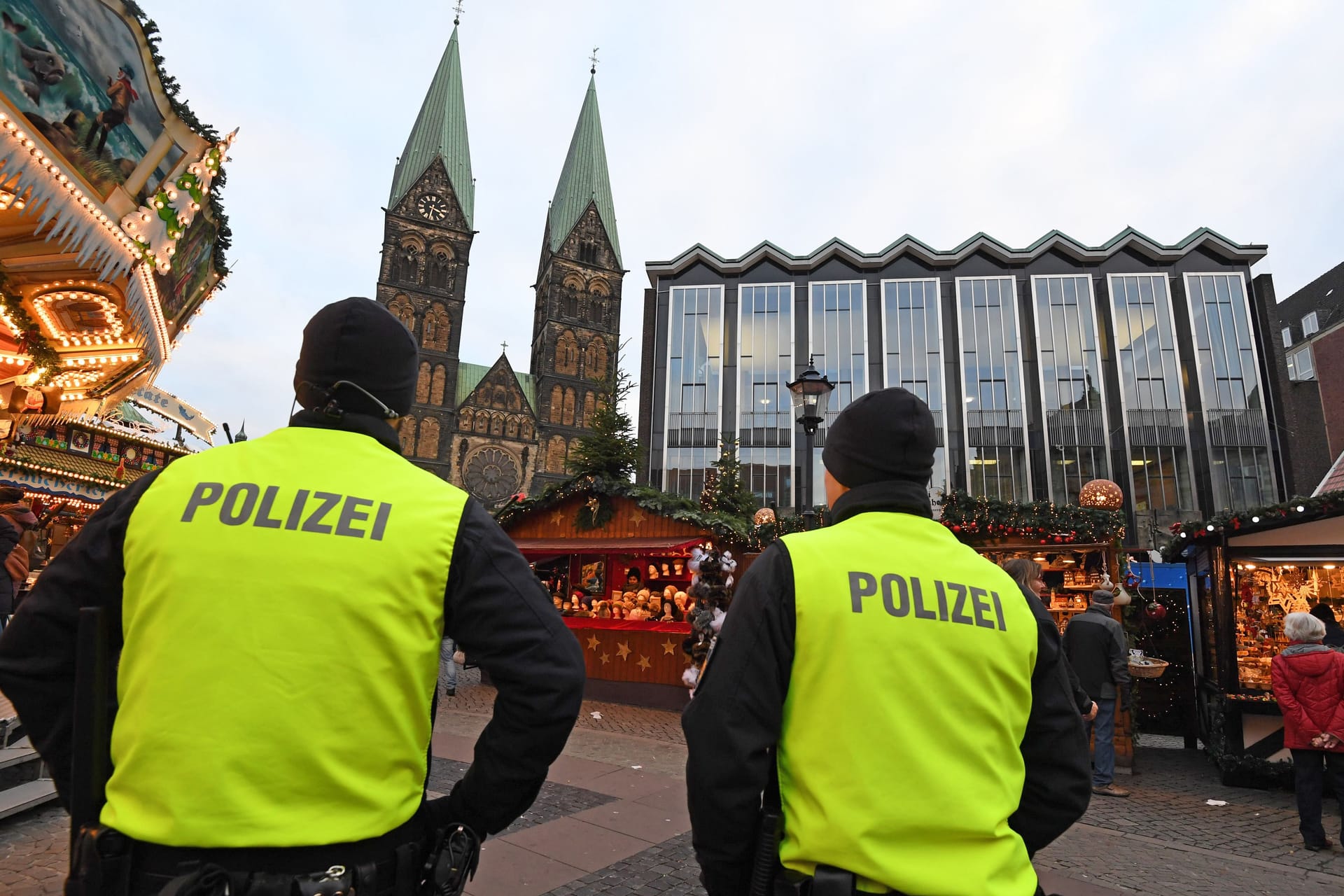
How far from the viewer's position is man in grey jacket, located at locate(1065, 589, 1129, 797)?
7.10 metres

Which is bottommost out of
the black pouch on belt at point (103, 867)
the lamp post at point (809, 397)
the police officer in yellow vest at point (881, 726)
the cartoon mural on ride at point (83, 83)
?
the black pouch on belt at point (103, 867)

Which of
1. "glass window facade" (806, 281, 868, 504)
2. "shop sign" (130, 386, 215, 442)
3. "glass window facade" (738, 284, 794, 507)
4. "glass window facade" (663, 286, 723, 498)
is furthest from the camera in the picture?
"glass window facade" (663, 286, 723, 498)

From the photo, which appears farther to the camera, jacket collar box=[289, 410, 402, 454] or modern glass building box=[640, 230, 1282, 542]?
modern glass building box=[640, 230, 1282, 542]

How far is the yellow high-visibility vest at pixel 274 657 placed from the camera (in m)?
1.33

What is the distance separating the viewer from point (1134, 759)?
26.8 ft

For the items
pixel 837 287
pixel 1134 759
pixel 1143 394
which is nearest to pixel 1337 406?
pixel 1143 394

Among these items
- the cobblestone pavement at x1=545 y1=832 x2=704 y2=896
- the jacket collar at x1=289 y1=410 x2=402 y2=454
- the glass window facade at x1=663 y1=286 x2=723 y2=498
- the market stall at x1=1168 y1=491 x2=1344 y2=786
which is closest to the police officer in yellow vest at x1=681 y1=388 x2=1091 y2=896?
the jacket collar at x1=289 y1=410 x2=402 y2=454

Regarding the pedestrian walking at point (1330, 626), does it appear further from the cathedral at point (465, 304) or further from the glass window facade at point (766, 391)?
the cathedral at point (465, 304)

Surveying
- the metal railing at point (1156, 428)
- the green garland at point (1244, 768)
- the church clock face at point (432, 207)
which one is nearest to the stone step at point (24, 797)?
the green garland at point (1244, 768)

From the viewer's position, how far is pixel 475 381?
56.3 meters

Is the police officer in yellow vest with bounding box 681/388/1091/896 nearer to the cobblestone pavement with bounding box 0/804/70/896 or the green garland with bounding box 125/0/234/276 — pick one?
the cobblestone pavement with bounding box 0/804/70/896

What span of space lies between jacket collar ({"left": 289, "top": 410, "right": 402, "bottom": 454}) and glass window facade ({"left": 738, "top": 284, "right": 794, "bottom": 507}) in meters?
32.7

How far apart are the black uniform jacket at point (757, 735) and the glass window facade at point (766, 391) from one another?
32.4m

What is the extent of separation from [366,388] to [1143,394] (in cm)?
3840
